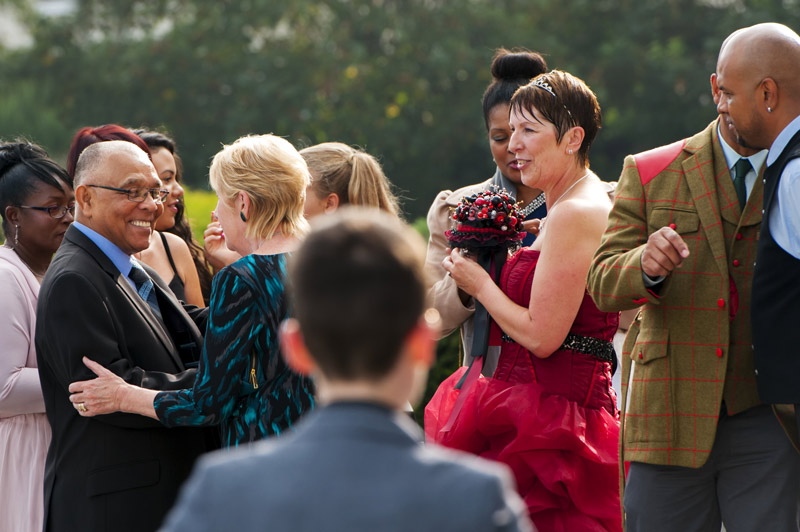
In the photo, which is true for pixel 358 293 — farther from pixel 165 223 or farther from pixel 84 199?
pixel 165 223

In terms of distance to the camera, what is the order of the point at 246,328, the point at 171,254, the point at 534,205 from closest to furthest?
the point at 246,328 → the point at 534,205 → the point at 171,254

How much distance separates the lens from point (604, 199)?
3979 mm

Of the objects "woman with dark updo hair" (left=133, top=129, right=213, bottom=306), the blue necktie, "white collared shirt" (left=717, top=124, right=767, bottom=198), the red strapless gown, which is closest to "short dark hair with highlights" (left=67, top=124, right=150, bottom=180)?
"woman with dark updo hair" (left=133, top=129, right=213, bottom=306)

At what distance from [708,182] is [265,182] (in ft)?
5.25

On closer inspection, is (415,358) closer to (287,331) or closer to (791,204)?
(287,331)

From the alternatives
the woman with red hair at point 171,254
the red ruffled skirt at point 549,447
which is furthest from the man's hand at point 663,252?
the woman with red hair at point 171,254

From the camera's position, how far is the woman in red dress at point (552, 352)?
3.80 metres

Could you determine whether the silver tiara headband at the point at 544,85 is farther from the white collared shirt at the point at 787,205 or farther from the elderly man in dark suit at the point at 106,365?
the elderly man in dark suit at the point at 106,365

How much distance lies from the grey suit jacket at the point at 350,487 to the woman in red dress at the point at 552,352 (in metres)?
2.17

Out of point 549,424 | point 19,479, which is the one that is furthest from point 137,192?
point 549,424

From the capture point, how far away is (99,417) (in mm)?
3611

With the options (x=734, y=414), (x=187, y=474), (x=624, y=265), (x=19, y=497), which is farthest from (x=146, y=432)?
(x=734, y=414)

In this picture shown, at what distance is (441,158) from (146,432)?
2018 cm

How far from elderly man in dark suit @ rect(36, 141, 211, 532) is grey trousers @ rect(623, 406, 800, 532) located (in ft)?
5.71
